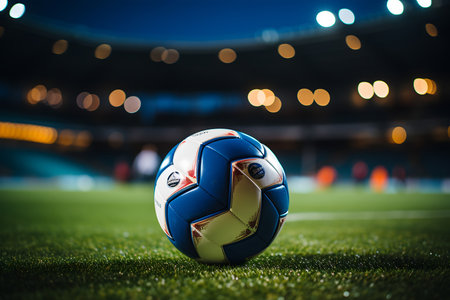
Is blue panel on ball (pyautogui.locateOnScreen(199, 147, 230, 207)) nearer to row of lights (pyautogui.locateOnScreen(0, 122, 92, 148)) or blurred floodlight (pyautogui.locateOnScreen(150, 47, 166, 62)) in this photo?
blurred floodlight (pyautogui.locateOnScreen(150, 47, 166, 62))

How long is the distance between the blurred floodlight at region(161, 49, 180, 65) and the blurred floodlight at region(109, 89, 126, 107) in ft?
26.3

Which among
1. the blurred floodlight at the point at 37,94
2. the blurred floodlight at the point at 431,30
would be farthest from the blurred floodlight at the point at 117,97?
the blurred floodlight at the point at 431,30

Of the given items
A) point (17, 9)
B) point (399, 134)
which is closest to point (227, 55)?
point (399, 134)

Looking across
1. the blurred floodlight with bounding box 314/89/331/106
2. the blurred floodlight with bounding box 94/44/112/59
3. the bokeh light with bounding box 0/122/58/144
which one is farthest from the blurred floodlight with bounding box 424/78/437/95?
the bokeh light with bounding box 0/122/58/144

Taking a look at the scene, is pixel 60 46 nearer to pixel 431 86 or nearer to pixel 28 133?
pixel 28 133

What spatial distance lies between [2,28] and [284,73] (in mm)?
25311

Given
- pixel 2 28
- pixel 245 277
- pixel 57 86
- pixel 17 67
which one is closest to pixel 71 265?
pixel 245 277

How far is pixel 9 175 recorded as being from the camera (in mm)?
28359

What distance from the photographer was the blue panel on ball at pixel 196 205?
7.22 feet

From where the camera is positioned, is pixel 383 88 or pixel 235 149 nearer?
pixel 235 149

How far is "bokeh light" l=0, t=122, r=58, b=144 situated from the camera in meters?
31.5

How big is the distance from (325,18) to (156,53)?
1818cm

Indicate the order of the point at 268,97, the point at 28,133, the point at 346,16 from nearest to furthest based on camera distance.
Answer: the point at 346,16 → the point at 28,133 → the point at 268,97

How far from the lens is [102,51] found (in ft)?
108
